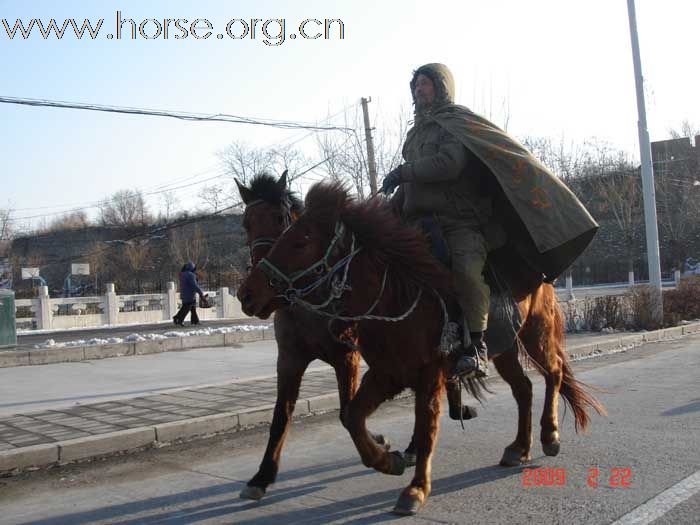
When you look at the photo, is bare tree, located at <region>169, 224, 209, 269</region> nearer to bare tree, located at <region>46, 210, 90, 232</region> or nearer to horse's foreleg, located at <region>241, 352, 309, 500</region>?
bare tree, located at <region>46, 210, 90, 232</region>

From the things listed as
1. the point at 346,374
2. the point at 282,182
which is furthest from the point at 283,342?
the point at 282,182

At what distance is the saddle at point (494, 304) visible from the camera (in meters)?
4.77

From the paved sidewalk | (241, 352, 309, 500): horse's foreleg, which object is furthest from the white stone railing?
(241, 352, 309, 500): horse's foreleg

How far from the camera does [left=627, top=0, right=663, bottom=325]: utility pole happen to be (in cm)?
1717

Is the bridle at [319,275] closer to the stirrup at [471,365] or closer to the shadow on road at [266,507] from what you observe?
the stirrup at [471,365]

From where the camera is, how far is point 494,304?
16.2 feet

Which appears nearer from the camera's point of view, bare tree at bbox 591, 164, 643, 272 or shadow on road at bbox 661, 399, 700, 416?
shadow on road at bbox 661, 399, 700, 416

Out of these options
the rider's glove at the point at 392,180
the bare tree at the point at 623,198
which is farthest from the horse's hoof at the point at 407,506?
the bare tree at the point at 623,198

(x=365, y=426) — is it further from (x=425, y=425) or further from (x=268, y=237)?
(x=268, y=237)

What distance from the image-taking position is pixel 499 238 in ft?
16.5

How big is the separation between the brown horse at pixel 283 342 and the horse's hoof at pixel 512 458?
136cm

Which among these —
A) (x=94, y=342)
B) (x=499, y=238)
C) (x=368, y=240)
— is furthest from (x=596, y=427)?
(x=94, y=342)

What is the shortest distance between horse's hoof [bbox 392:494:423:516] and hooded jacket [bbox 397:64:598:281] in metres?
1.95

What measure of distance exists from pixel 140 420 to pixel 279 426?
2774 mm
